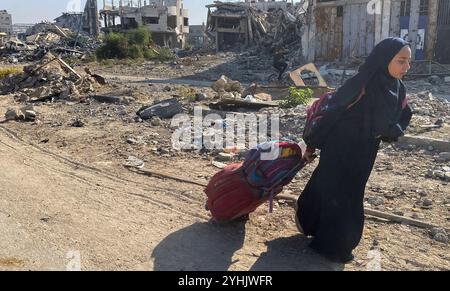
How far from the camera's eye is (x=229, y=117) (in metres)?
8.51

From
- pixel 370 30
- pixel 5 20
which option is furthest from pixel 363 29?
pixel 5 20

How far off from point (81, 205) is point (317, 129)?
8.05 ft

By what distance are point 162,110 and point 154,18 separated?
42.3m

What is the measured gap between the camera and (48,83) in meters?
13.0

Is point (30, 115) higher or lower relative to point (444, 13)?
lower

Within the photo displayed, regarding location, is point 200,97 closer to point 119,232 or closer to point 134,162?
point 134,162

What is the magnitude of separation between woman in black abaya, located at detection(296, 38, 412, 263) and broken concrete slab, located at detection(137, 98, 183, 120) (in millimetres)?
5699

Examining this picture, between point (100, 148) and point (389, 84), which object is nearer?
point (389, 84)

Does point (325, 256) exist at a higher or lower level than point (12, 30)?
lower

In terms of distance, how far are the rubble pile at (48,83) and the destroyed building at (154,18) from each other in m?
32.7

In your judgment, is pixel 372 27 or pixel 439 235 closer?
pixel 439 235

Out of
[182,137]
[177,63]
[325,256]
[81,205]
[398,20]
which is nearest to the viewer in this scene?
[325,256]

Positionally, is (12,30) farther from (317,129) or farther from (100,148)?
(317,129)
